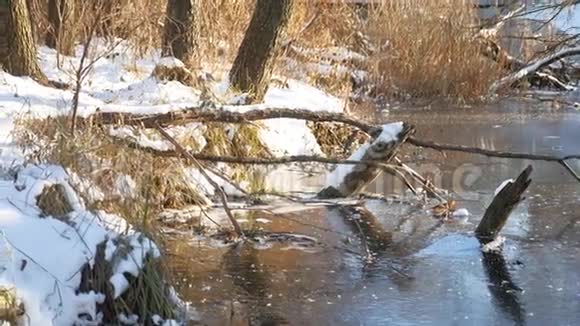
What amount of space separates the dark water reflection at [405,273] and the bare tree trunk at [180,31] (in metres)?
3.40

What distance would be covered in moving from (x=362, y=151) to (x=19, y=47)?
3.90m

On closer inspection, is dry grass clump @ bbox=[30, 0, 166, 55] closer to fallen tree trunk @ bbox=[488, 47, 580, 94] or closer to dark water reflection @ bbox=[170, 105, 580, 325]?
dark water reflection @ bbox=[170, 105, 580, 325]

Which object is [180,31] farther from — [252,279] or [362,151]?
[252,279]

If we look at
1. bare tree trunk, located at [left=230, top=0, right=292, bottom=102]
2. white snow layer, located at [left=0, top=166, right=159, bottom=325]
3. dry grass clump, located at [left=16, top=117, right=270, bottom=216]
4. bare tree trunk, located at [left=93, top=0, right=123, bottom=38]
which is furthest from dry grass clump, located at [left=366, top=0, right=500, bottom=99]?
white snow layer, located at [left=0, top=166, right=159, bottom=325]

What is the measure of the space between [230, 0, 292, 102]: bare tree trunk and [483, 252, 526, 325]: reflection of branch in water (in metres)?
4.12

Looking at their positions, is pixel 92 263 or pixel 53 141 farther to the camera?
pixel 53 141

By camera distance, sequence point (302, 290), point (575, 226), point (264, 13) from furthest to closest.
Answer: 1. point (264, 13)
2. point (575, 226)
3. point (302, 290)

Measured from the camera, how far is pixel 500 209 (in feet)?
21.2

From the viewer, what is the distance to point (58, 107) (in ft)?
23.3

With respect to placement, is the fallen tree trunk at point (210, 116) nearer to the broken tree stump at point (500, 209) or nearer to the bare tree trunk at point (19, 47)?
the broken tree stump at point (500, 209)

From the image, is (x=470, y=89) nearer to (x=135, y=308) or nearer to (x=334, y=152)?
(x=334, y=152)

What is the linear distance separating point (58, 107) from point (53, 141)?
1187mm

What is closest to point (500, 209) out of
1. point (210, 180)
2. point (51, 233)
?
point (210, 180)

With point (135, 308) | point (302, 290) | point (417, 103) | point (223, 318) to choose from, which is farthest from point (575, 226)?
point (417, 103)
